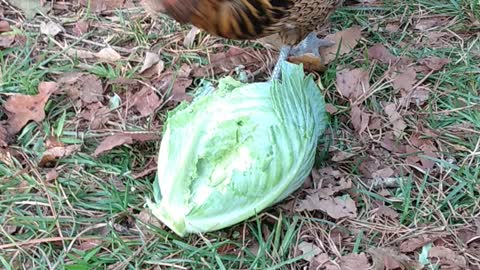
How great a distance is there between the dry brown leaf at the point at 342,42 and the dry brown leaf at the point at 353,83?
0.46 ft

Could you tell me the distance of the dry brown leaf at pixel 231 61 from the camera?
3.26m

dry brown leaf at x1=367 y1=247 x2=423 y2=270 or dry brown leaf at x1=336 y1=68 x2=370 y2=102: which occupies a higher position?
dry brown leaf at x1=336 y1=68 x2=370 y2=102

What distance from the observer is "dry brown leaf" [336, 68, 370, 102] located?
10.2 feet

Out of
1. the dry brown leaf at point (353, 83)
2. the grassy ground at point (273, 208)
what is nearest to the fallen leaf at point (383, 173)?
the grassy ground at point (273, 208)

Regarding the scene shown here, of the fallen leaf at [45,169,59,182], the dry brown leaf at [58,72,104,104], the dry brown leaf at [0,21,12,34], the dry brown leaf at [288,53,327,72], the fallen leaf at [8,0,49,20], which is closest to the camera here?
the fallen leaf at [45,169,59,182]

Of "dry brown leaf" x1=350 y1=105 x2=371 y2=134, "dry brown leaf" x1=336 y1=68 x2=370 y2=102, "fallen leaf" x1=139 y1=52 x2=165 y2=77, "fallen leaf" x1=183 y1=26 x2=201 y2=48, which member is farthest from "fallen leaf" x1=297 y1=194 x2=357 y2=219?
"fallen leaf" x1=183 y1=26 x2=201 y2=48

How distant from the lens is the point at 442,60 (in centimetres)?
327

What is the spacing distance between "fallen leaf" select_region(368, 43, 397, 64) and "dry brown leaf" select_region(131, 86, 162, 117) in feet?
3.13

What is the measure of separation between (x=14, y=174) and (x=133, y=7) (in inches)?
46.2

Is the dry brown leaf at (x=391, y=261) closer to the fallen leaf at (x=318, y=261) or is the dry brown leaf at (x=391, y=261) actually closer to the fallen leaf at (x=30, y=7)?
the fallen leaf at (x=318, y=261)

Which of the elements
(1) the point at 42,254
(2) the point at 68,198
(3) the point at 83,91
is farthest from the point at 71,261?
(3) the point at 83,91

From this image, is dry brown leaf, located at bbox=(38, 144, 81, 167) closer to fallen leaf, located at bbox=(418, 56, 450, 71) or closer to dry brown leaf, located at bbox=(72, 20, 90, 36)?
dry brown leaf, located at bbox=(72, 20, 90, 36)

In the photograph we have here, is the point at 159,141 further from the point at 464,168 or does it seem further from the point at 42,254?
the point at 464,168

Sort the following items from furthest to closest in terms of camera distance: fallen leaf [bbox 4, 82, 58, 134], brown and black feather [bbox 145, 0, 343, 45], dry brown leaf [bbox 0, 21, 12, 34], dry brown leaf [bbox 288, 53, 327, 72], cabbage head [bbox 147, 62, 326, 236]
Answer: dry brown leaf [bbox 0, 21, 12, 34], dry brown leaf [bbox 288, 53, 327, 72], fallen leaf [bbox 4, 82, 58, 134], cabbage head [bbox 147, 62, 326, 236], brown and black feather [bbox 145, 0, 343, 45]
